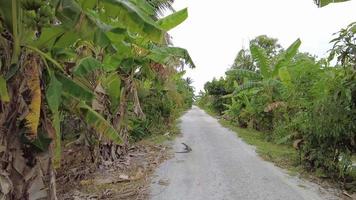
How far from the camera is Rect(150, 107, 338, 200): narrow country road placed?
6738 mm

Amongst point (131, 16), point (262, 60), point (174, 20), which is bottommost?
point (131, 16)

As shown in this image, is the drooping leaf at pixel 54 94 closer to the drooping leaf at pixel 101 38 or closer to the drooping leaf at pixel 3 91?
the drooping leaf at pixel 3 91

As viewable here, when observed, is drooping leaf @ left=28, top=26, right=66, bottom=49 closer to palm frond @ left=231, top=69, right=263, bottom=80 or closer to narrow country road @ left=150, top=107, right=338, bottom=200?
narrow country road @ left=150, top=107, right=338, bottom=200

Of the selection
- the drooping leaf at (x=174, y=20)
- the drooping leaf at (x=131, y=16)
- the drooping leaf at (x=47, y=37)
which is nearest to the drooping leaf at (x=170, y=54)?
the drooping leaf at (x=174, y=20)

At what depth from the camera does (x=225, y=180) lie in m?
7.78

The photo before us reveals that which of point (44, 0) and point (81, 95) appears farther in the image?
point (81, 95)

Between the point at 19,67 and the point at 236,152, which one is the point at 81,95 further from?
the point at 236,152

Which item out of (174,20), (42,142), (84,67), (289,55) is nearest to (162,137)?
(289,55)

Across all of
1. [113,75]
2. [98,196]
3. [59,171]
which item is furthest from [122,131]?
[98,196]

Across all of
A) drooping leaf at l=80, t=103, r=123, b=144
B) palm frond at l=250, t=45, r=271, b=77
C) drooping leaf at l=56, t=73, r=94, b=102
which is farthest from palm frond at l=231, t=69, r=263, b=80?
drooping leaf at l=56, t=73, r=94, b=102

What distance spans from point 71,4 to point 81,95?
1.42 metres

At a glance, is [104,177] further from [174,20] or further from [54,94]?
[54,94]

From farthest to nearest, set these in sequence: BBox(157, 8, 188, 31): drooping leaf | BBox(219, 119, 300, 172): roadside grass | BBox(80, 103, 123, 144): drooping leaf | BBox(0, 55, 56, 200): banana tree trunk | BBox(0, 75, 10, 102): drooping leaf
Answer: BBox(219, 119, 300, 172): roadside grass → BBox(157, 8, 188, 31): drooping leaf → BBox(80, 103, 123, 144): drooping leaf → BBox(0, 55, 56, 200): banana tree trunk → BBox(0, 75, 10, 102): drooping leaf

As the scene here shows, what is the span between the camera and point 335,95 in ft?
23.7
